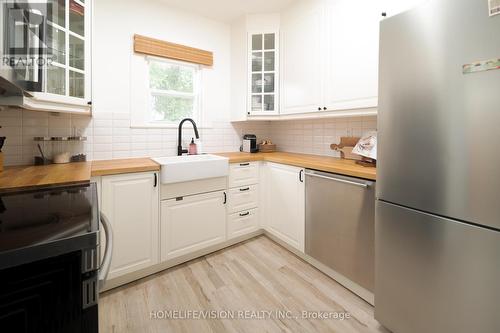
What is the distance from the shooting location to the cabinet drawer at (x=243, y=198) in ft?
7.86

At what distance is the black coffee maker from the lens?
9.43 feet

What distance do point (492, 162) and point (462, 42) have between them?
19.3 inches

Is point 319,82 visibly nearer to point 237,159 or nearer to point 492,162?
point 237,159

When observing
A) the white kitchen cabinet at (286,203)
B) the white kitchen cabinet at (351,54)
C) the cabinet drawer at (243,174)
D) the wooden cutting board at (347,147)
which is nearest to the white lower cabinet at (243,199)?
the cabinet drawer at (243,174)

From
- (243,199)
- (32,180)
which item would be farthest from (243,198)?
(32,180)

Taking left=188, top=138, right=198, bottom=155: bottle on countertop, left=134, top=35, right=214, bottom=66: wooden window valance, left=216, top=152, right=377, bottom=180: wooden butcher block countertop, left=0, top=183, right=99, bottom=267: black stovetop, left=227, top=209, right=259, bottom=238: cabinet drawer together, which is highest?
left=134, top=35, right=214, bottom=66: wooden window valance

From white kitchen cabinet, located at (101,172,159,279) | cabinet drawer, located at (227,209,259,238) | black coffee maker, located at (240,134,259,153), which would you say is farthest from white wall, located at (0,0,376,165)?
cabinet drawer, located at (227,209,259,238)

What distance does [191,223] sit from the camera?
2.14 meters

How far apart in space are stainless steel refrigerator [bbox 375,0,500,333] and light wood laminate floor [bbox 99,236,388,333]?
33 cm

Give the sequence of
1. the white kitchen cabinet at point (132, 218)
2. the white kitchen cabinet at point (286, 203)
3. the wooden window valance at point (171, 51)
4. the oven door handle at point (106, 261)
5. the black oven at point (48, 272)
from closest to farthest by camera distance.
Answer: the black oven at point (48, 272), the oven door handle at point (106, 261), the white kitchen cabinet at point (132, 218), the white kitchen cabinet at point (286, 203), the wooden window valance at point (171, 51)

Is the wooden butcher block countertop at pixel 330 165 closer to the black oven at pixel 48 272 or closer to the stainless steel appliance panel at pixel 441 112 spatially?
the stainless steel appliance panel at pixel 441 112

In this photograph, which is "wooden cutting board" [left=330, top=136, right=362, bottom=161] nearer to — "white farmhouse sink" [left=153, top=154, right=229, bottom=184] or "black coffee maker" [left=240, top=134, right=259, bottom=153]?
"black coffee maker" [left=240, top=134, right=259, bottom=153]

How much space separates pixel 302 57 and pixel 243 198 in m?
1.49

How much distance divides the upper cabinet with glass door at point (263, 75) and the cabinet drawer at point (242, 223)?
43.0 inches
